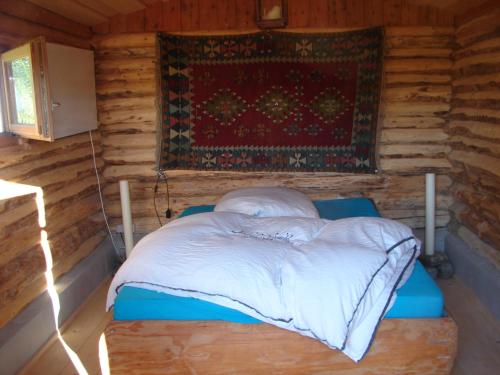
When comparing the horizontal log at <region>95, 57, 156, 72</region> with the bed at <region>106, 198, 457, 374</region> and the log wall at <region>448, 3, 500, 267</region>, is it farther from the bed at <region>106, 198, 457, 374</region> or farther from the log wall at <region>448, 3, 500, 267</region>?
the log wall at <region>448, 3, 500, 267</region>

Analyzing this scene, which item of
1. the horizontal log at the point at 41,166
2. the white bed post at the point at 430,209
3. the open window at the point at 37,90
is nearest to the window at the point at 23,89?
the open window at the point at 37,90

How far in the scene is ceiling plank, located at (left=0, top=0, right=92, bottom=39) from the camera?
10.3 feet

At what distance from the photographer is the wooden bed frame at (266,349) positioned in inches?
98.0

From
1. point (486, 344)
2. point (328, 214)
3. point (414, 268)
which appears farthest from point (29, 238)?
point (486, 344)

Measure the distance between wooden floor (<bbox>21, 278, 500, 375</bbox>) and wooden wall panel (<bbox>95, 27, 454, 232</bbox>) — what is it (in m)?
1.06

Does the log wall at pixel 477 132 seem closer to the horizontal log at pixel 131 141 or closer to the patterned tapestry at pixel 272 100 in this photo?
the patterned tapestry at pixel 272 100

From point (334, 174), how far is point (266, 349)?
95.1 inches

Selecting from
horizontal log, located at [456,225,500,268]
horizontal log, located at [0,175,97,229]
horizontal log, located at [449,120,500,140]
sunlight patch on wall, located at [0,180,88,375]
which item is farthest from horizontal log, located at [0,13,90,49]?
horizontal log, located at [456,225,500,268]

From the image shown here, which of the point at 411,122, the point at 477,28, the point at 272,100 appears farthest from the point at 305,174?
the point at 477,28

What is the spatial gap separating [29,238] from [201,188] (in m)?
1.80

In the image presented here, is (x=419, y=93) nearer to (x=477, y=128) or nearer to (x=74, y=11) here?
(x=477, y=128)

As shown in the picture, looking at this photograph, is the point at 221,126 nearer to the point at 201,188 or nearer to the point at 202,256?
the point at 201,188

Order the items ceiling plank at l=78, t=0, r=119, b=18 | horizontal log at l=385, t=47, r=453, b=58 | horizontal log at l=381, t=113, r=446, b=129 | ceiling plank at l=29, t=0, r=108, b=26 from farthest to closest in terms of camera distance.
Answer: horizontal log at l=381, t=113, r=446, b=129 → horizontal log at l=385, t=47, r=453, b=58 → ceiling plank at l=78, t=0, r=119, b=18 → ceiling plank at l=29, t=0, r=108, b=26

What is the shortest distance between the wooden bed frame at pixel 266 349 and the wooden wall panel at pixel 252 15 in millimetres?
2908
